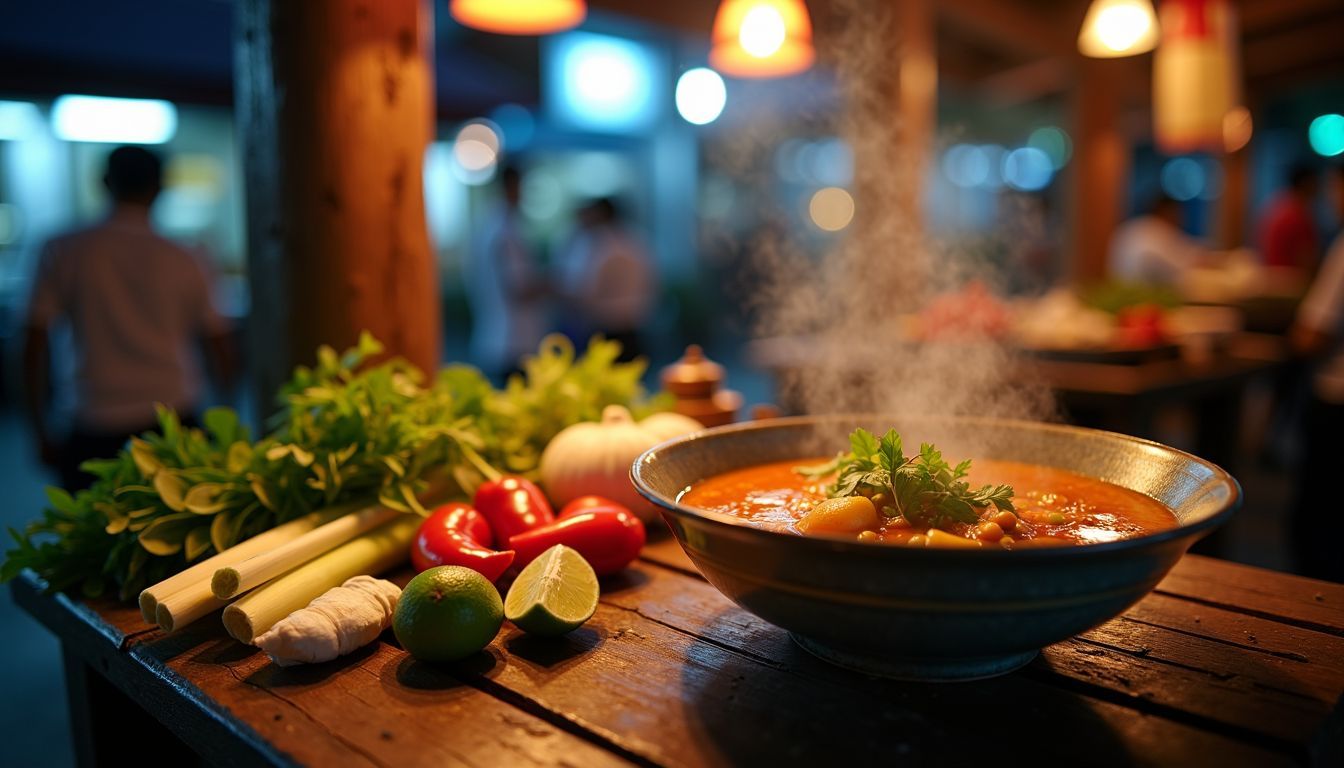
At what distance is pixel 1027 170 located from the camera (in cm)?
1992

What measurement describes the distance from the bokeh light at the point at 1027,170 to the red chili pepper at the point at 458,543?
18389 millimetres

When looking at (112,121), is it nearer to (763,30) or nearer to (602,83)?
(602,83)

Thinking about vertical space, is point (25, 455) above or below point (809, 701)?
below

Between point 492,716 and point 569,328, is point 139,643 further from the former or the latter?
point 569,328

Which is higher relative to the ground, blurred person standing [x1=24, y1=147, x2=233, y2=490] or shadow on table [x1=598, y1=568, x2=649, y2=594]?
blurred person standing [x1=24, y1=147, x2=233, y2=490]

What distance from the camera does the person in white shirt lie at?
7.54m

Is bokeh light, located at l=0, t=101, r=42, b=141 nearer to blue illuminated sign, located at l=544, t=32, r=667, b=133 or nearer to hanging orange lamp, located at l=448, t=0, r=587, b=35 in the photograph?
blue illuminated sign, located at l=544, t=32, r=667, b=133

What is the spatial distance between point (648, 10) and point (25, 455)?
567 centimetres

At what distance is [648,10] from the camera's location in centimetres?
650

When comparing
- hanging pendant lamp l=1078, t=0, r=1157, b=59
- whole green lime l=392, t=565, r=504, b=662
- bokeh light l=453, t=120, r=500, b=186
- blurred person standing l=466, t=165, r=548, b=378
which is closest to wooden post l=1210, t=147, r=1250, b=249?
hanging pendant lamp l=1078, t=0, r=1157, b=59

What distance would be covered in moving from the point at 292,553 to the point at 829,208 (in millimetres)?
17489

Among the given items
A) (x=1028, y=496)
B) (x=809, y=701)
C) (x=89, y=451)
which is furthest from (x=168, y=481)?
(x=89, y=451)

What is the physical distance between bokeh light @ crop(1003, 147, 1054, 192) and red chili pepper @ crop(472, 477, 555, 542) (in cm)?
1829

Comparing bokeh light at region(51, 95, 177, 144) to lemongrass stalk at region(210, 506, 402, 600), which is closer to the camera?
lemongrass stalk at region(210, 506, 402, 600)
